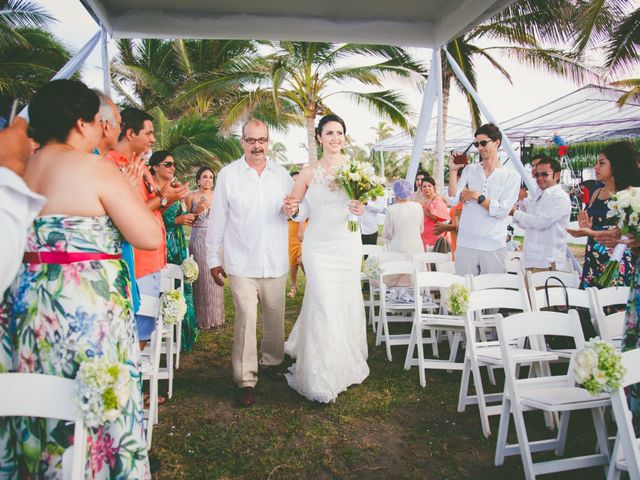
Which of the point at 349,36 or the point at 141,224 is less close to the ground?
the point at 349,36

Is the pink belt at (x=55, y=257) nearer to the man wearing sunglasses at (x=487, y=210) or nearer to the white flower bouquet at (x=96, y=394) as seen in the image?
the white flower bouquet at (x=96, y=394)

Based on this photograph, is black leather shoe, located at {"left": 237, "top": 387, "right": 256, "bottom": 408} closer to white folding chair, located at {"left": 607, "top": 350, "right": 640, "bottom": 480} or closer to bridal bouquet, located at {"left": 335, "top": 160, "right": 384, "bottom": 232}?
bridal bouquet, located at {"left": 335, "top": 160, "right": 384, "bottom": 232}

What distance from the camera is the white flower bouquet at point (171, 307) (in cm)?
379

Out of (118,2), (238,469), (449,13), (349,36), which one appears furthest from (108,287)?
(449,13)

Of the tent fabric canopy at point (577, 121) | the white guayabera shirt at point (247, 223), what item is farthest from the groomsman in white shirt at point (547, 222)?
the tent fabric canopy at point (577, 121)

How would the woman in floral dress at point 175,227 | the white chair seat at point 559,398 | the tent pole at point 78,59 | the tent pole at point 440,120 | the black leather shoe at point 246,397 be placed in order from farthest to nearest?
the tent pole at point 440,120
the woman in floral dress at point 175,227
the tent pole at point 78,59
the black leather shoe at point 246,397
the white chair seat at point 559,398

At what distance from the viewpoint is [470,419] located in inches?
163

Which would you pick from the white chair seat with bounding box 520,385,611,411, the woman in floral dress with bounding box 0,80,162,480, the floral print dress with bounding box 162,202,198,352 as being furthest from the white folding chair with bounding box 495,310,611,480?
the floral print dress with bounding box 162,202,198,352

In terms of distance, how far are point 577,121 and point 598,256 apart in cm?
1190

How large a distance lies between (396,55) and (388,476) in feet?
43.8

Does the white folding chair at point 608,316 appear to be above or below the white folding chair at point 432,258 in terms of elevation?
below

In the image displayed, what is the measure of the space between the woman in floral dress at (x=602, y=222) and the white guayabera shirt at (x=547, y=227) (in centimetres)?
41

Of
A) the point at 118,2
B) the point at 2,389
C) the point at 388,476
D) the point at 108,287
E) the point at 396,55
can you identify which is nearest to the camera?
the point at 2,389

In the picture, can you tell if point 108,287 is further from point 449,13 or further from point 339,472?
point 449,13
